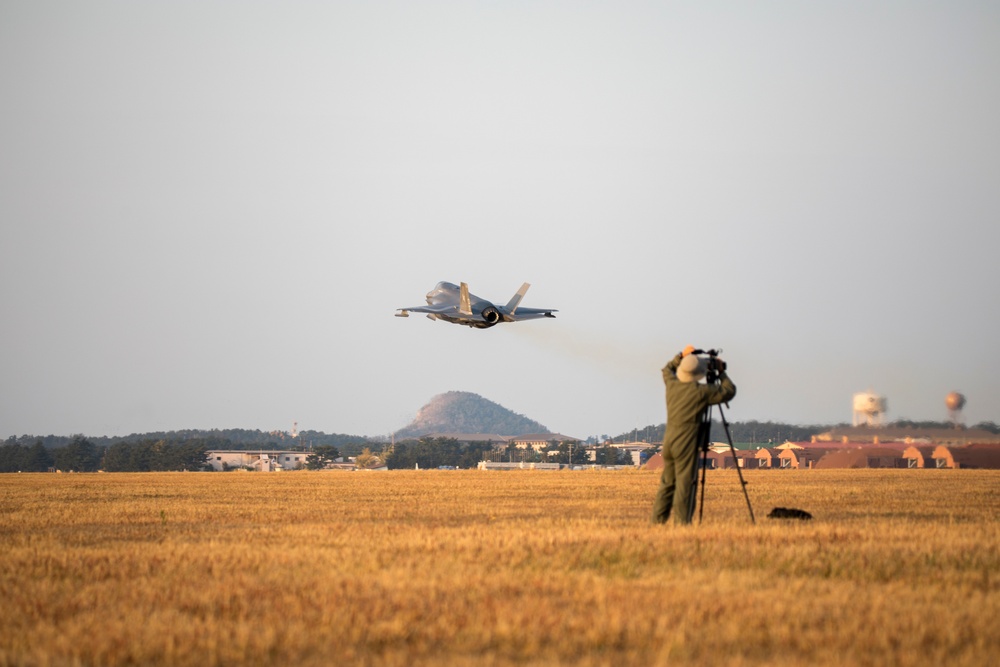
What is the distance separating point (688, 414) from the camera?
1748 cm

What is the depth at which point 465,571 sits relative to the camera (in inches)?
494

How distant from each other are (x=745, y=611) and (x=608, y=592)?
1574mm

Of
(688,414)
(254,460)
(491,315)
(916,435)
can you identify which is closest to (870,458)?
(916,435)

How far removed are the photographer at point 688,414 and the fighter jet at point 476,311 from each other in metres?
34.1

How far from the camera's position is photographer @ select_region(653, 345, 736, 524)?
1742 cm

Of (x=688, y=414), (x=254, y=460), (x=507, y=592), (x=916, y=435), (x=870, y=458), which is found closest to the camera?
(x=507, y=592)

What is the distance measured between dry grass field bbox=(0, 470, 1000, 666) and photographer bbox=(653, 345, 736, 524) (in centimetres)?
74

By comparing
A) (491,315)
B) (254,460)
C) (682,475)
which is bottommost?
(682,475)

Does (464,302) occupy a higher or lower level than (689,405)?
higher

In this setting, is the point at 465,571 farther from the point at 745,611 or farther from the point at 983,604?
the point at 983,604

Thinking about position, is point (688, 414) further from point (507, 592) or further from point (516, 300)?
point (516, 300)

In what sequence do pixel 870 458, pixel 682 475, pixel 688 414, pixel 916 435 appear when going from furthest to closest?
pixel 870 458 → pixel 916 435 → pixel 682 475 → pixel 688 414

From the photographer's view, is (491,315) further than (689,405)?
Yes

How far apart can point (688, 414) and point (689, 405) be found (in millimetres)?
144
